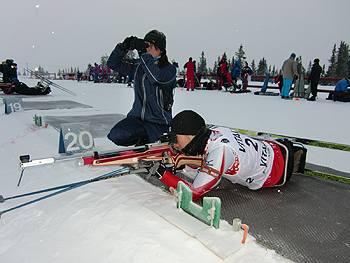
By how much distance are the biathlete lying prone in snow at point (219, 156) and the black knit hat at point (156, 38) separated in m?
1.27

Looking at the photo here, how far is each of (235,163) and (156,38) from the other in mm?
1763

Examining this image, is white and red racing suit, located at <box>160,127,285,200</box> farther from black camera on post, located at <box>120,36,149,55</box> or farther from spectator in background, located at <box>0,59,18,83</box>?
spectator in background, located at <box>0,59,18,83</box>

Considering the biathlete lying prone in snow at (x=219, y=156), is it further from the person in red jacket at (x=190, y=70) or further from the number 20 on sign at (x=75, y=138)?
the person in red jacket at (x=190, y=70)

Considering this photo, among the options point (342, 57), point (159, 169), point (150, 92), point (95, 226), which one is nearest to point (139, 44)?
point (150, 92)

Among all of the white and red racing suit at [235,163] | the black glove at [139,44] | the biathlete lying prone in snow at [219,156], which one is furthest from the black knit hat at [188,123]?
the black glove at [139,44]

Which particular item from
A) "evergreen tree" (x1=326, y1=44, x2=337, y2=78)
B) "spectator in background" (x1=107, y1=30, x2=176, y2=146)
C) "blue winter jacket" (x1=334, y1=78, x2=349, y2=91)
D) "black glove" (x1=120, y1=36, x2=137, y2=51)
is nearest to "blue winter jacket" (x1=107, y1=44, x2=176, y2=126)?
"spectator in background" (x1=107, y1=30, x2=176, y2=146)

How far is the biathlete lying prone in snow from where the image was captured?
1.90 m

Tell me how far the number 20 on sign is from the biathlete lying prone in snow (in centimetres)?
165

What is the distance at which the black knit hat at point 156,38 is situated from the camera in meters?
2.79

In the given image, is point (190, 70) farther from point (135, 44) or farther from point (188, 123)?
point (188, 123)

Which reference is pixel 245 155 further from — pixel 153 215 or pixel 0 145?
pixel 0 145

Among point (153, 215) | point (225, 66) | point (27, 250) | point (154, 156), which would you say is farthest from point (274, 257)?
point (225, 66)

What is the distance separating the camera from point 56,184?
2508 millimetres

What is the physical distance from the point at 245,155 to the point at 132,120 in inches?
62.8
